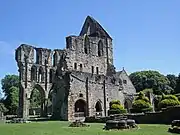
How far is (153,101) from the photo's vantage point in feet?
200

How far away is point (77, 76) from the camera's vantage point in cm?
4150

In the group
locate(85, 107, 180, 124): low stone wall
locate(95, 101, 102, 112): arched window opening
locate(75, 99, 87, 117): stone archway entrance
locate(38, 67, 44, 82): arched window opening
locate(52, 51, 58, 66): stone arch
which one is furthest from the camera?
locate(52, 51, 58, 66): stone arch

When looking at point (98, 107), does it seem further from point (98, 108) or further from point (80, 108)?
point (80, 108)

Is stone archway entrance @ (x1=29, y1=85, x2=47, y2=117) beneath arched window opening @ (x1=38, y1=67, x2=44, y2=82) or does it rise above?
beneath

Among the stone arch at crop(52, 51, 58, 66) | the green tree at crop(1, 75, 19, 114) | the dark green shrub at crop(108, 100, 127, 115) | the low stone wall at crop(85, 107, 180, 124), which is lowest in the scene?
the low stone wall at crop(85, 107, 180, 124)

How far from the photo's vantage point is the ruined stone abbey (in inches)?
1625

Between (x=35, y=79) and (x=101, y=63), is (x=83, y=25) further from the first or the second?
(x=35, y=79)

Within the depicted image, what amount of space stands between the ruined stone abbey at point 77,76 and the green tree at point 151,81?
2313 cm

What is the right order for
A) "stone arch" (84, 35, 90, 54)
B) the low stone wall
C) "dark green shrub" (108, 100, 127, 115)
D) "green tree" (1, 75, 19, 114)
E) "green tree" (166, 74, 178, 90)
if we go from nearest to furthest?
the low stone wall
"dark green shrub" (108, 100, 127, 115)
"stone arch" (84, 35, 90, 54)
"green tree" (1, 75, 19, 114)
"green tree" (166, 74, 178, 90)

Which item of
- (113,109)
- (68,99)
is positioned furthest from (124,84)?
(68,99)

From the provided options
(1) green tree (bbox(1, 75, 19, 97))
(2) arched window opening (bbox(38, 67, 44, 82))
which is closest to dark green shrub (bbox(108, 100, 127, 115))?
(2) arched window opening (bbox(38, 67, 44, 82))

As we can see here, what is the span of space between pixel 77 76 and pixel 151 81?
5440 cm

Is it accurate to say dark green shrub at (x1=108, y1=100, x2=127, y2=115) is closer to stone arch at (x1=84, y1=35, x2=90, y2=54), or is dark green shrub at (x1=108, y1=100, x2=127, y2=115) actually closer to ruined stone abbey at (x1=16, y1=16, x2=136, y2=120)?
ruined stone abbey at (x1=16, y1=16, x2=136, y2=120)

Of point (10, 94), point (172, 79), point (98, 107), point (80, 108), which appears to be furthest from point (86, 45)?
point (172, 79)
